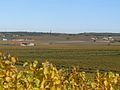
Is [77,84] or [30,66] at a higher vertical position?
[30,66]

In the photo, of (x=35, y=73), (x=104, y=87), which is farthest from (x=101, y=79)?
(x=35, y=73)

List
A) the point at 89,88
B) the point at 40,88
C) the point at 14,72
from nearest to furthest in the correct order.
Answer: the point at 40,88, the point at 14,72, the point at 89,88

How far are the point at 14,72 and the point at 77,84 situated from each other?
4.86ft

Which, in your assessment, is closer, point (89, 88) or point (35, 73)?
point (35, 73)

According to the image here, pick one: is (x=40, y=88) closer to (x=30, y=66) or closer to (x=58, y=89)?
(x=58, y=89)

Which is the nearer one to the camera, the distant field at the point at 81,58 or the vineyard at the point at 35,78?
the vineyard at the point at 35,78

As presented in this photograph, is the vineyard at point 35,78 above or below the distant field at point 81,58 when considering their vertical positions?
above

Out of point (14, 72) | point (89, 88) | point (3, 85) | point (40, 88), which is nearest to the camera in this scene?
point (40, 88)

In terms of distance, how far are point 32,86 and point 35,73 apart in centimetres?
23

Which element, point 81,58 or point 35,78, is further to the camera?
point 81,58

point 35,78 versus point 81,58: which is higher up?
point 35,78

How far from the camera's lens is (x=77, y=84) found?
7246 millimetres

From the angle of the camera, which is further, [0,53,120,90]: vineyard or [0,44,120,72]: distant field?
[0,44,120,72]: distant field

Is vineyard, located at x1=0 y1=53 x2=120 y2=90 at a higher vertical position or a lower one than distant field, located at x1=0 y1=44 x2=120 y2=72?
higher
